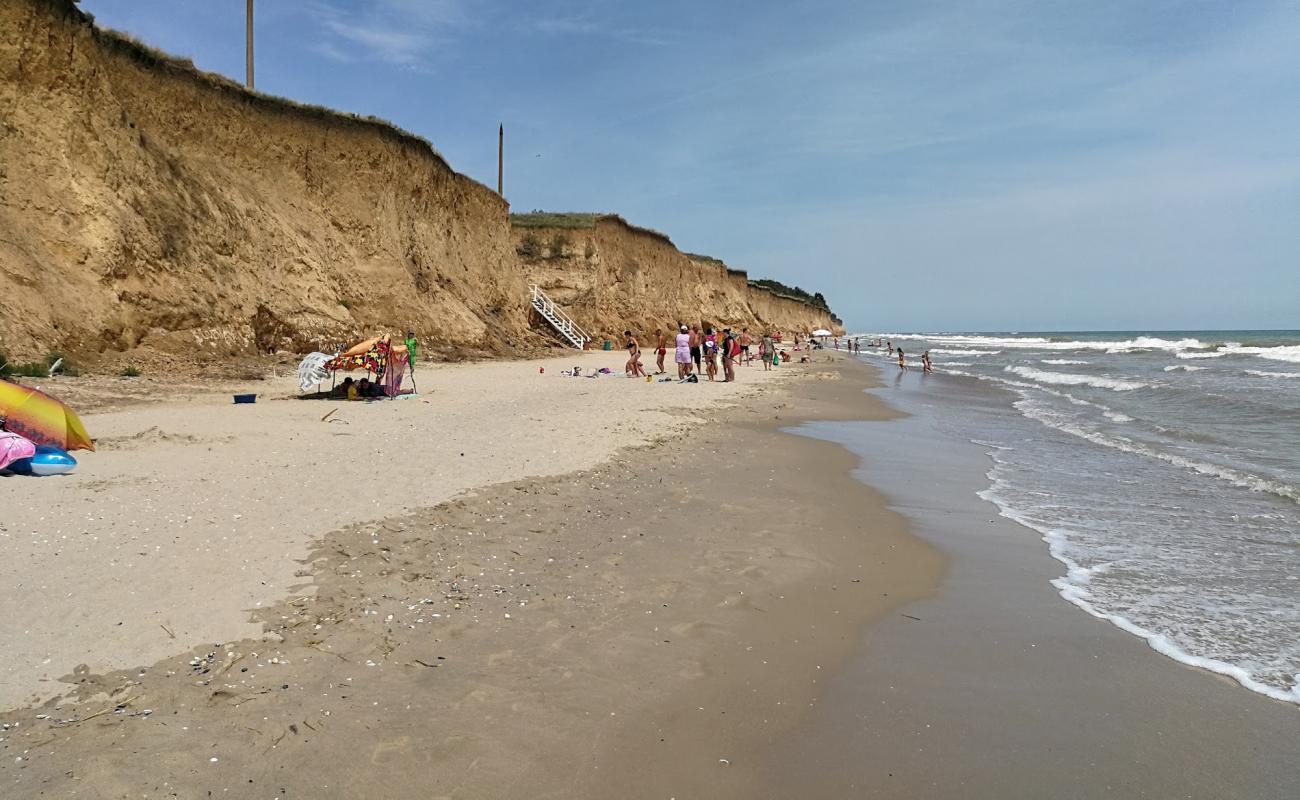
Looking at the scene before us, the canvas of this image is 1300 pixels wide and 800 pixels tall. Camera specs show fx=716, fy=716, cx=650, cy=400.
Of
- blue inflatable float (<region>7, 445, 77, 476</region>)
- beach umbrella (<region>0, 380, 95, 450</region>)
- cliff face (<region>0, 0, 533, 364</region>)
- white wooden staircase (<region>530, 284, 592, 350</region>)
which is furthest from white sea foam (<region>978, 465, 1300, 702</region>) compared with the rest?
white wooden staircase (<region>530, 284, 592, 350</region>)

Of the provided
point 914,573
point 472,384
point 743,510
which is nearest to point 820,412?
point 472,384

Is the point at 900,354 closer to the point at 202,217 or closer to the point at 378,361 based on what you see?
the point at 378,361

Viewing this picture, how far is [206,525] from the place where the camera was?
4930 mm

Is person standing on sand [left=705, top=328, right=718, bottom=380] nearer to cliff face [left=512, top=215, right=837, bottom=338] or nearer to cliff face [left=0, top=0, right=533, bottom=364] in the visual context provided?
cliff face [left=0, top=0, right=533, bottom=364]

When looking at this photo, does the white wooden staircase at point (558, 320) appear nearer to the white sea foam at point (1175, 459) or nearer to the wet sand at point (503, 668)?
the white sea foam at point (1175, 459)

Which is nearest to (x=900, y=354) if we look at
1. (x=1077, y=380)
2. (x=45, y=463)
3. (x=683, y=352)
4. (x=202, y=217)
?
(x=1077, y=380)

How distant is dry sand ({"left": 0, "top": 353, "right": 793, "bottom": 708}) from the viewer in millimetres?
3436

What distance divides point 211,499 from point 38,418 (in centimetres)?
249

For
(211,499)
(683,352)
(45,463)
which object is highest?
(683,352)

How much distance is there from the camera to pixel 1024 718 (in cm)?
315

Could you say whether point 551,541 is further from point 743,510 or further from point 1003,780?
point 1003,780

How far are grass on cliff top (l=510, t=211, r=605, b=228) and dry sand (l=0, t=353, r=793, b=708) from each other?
31.3 m

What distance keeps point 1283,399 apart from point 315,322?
2460 centimetres

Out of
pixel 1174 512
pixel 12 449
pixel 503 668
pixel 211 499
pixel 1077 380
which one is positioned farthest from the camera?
pixel 1077 380
